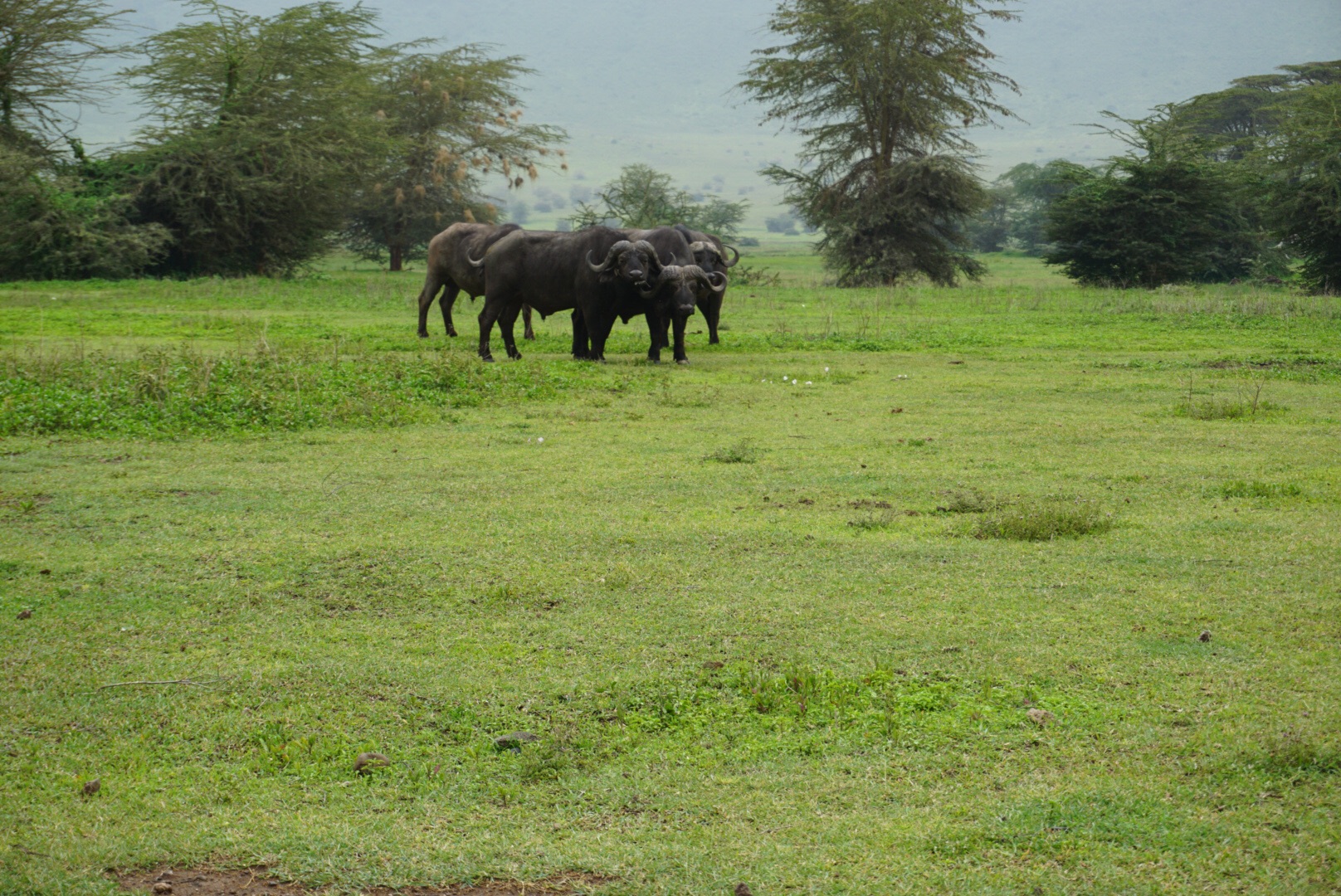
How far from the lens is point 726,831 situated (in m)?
3.93

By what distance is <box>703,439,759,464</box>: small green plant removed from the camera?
10.1 metres

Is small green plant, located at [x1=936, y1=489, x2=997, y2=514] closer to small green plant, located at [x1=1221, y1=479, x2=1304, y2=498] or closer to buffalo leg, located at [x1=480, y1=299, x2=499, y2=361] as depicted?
small green plant, located at [x1=1221, y1=479, x2=1304, y2=498]

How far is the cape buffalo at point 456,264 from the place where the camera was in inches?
708

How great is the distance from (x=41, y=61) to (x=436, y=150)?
645 inches

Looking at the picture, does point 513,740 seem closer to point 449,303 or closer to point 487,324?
point 487,324

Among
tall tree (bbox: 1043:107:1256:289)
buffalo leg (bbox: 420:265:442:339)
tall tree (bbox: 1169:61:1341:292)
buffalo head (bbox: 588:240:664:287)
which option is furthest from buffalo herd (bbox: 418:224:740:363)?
tall tree (bbox: 1043:107:1256:289)

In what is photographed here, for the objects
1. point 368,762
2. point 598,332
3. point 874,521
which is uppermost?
point 598,332

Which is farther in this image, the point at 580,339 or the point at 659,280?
the point at 580,339

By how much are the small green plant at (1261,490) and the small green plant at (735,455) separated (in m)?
3.67

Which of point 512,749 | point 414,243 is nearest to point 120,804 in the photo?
point 512,749

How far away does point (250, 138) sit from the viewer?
33.3 m

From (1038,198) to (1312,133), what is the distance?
69.3 m

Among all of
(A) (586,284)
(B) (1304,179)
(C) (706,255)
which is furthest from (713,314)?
(B) (1304,179)

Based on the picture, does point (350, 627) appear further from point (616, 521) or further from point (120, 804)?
point (616, 521)
